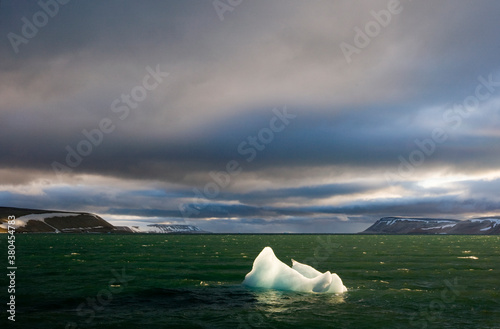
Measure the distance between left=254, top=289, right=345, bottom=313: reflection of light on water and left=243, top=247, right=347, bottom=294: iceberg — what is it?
0.98 m

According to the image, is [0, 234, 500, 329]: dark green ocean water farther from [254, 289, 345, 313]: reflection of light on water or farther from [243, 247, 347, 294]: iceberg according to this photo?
[243, 247, 347, 294]: iceberg

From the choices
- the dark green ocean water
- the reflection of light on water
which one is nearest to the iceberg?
the reflection of light on water

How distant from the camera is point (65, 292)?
79.8 feet

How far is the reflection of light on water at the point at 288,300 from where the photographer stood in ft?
67.1

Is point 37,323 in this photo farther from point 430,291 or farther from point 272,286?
point 430,291

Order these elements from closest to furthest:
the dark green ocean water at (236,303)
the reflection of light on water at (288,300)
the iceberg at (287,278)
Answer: the dark green ocean water at (236,303) → the reflection of light on water at (288,300) → the iceberg at (287,278)

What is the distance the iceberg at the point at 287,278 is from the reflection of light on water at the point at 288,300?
0.98 m

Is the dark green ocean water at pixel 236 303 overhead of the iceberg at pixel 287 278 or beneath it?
beneath

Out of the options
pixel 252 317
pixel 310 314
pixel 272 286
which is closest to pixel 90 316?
pixel 252 317

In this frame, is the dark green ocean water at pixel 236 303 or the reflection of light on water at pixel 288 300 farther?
the reflection of light on water at pixel 288 300

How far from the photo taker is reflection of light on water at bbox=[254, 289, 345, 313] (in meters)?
20.5

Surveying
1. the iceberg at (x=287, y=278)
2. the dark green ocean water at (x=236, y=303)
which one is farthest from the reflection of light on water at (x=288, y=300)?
the iceberg at (x=287, y=278)

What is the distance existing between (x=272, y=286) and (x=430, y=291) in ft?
34.2

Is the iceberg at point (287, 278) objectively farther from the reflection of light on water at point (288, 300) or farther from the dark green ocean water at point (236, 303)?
the dark green ocean water at point (236, 303)
